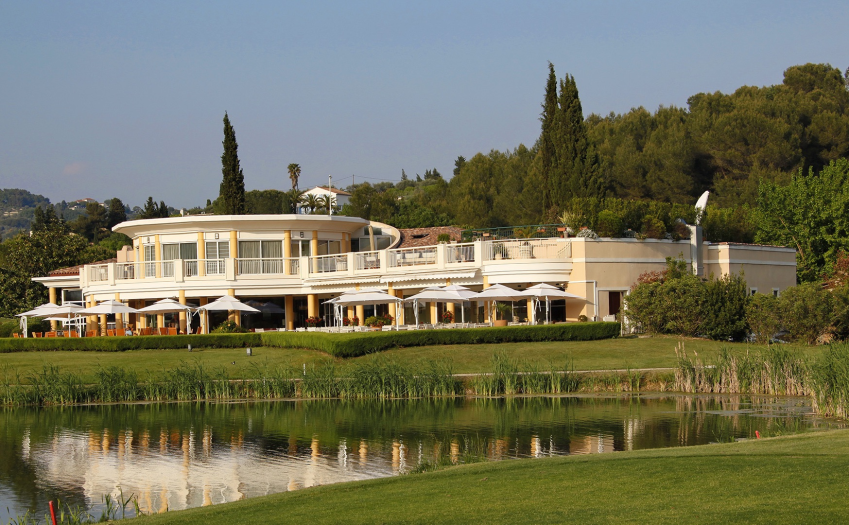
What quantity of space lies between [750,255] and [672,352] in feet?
41.6

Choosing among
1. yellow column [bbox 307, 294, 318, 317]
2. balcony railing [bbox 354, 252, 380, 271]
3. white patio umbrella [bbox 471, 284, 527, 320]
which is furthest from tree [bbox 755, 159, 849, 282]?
yellow column [bbox 307, 294, 318, 317]

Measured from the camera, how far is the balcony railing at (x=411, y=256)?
44156mm

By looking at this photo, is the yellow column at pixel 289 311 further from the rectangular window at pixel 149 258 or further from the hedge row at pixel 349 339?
the hedge row at pixel 349 339

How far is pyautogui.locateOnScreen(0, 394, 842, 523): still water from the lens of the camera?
19.0m

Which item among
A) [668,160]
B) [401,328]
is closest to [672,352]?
[401,328]

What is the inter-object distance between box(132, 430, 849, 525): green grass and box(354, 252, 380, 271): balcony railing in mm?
29890

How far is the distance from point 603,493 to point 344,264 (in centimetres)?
3594

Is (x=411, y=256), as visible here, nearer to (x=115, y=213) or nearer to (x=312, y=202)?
(x=312, y=202)

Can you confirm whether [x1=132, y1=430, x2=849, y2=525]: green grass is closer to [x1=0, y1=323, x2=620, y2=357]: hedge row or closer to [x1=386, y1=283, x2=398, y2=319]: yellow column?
→ [x1=0, y1=323, x2=620, y2=357]: hedge row

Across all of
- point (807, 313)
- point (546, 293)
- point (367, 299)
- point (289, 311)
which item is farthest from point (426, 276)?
point (807, 313)

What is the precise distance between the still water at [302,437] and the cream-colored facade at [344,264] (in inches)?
525

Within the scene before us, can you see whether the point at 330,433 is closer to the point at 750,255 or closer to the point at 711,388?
the point at 711,388

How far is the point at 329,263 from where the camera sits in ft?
160

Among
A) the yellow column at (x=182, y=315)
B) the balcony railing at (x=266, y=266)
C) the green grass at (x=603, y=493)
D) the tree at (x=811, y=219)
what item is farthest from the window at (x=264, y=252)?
the green grass at (x=603, y=493)
